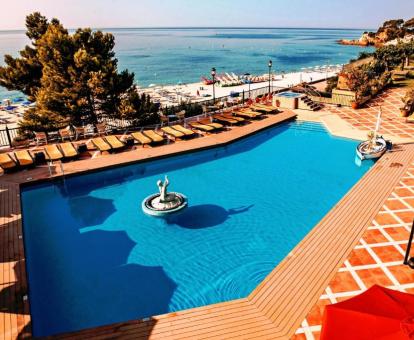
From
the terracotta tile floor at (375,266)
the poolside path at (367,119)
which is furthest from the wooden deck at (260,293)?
the poolside path at (367,119)

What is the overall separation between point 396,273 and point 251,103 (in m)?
21.7

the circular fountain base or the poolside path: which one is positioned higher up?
the poolside path

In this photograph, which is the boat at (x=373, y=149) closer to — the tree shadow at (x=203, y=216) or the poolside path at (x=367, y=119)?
the poolside path at (x=367, y=119)

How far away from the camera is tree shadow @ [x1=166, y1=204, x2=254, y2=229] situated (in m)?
12.2

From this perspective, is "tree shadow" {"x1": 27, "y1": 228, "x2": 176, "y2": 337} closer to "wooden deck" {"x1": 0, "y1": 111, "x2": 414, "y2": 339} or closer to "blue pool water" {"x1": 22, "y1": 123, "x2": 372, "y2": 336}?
"blue pool water" {"x1": 22, "y1": 123, "x2": 372, "y2": 336}

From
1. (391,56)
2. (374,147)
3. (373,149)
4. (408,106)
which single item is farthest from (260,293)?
(391,56)

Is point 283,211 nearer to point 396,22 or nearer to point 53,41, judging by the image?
point 53,41

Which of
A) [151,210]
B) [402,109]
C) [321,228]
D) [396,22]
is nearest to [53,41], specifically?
[151,210]

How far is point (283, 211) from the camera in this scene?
509 inches

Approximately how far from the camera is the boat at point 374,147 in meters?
16.5

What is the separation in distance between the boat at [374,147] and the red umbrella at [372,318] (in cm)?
1234

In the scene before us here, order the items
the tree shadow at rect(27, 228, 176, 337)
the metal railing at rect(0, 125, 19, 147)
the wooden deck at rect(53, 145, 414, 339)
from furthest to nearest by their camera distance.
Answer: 1. the metal railing at rect(0, 125, 19, 147)
2. the tree shadow at rect(27, 228, 176, 337)
3. the wooden deck at rect(53, 145, 414, 339)

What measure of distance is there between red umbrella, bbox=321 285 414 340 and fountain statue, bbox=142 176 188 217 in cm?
778

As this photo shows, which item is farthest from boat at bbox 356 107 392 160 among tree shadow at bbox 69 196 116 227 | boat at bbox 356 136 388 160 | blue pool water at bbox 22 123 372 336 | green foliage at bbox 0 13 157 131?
green foliage at bbox 0 13 157 131
